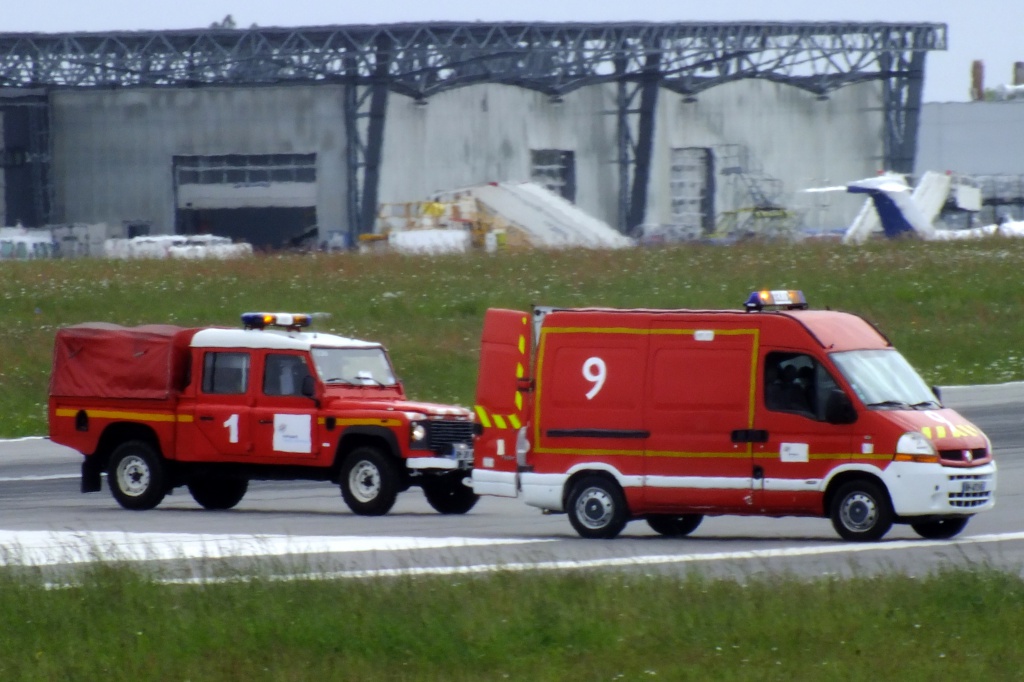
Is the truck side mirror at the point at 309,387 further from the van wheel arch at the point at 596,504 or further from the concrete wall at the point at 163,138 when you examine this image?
the concrete wall at the point at 163,138

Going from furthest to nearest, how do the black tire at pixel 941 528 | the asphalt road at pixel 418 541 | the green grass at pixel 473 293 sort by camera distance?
the green grass at pixel 473 293
the black tire at pixel 941 528
the asphalt road at pixel 418 541

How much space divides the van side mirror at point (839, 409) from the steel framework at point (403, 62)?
2275 inches

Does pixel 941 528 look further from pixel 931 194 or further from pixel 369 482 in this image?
pixel 931 194

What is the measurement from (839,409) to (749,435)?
822 mm

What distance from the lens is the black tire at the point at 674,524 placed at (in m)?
15.5

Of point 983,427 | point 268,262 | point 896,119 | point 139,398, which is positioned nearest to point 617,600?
point 139,398

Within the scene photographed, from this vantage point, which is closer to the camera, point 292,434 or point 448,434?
point 448,434

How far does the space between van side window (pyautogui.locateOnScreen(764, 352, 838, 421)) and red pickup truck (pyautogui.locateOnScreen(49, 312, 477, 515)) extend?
4.34m

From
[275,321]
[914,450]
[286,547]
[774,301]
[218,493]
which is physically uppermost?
[774,301]

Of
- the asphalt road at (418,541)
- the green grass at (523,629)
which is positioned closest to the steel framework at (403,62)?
the asphalt road at (418,541)

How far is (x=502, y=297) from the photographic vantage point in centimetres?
4038

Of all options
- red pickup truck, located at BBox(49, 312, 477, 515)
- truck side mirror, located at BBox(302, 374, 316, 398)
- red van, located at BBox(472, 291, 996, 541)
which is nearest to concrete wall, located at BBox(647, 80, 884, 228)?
red pickup truck, located at BBox(49, 312, 477, 515)

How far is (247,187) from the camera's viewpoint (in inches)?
2913

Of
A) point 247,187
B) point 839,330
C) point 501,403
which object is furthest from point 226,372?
point 247,187
